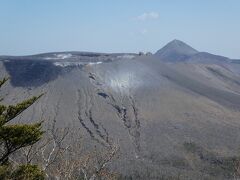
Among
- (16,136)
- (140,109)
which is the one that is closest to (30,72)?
(140,109)

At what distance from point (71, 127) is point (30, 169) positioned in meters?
69.5

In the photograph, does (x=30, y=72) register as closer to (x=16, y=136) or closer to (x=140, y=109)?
(x=140, y=109)

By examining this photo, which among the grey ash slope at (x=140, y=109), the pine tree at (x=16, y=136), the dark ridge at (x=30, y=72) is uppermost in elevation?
the pine tree at (x=16, y=136)

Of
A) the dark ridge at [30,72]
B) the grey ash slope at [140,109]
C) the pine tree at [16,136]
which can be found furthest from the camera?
the dark ridge at [30,72]

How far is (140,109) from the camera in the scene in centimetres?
10062

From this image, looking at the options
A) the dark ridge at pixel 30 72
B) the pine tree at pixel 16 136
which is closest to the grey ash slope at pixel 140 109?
the dark ridge at pixel 30 72

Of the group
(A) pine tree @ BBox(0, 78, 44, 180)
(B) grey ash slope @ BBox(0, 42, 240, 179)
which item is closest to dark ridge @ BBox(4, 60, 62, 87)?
(B) grey ash slope @ BBox(0, 42, 240, 179)

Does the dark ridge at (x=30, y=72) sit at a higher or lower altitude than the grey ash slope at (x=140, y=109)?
higher

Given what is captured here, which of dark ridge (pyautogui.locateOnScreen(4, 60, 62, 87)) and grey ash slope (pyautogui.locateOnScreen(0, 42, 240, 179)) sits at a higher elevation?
dark ridge (pyautogui.locateOnScreen(4, 60, 62, 87))

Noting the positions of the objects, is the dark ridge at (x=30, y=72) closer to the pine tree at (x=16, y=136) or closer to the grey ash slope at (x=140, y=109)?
the grey ash slope at (x=140, y=109)

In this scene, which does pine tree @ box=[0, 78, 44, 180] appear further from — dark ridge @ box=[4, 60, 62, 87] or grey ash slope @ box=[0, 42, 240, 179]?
dark ridge @ box=[4, 60, 62, 87]

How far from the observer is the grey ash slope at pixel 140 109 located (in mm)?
81750

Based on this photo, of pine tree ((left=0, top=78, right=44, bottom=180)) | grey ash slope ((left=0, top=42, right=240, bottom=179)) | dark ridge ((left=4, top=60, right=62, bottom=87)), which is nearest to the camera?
pine tree ((left=0, top=78, right=44, bottom=180))

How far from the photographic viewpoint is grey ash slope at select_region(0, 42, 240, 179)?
268 feet
